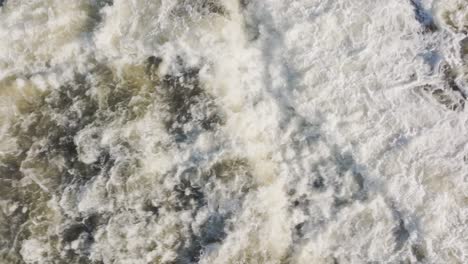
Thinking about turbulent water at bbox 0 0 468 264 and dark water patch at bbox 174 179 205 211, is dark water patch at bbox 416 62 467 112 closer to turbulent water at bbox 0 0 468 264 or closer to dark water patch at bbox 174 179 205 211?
turbulent water at bbox 0 0 468 264

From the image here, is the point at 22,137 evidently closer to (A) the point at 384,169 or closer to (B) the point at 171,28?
(B) the point at 171,28

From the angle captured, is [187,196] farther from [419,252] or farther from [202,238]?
[419,252]

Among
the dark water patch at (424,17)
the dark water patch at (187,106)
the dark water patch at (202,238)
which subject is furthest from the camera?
the dark water patch at (424,17)

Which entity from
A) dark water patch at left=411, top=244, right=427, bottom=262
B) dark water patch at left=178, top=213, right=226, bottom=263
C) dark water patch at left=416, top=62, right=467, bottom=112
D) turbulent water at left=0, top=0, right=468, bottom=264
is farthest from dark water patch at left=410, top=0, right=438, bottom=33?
dark water patch at left=178, top=213, right=226, bottom=263

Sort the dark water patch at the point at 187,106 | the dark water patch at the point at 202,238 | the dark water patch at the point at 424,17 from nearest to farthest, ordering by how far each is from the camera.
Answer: the dark water patch at the point at 202,238 → the dark water patch at the point at 187,106 → the dark water patch at the point at 424,17

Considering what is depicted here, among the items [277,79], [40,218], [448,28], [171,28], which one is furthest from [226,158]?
[448,28]

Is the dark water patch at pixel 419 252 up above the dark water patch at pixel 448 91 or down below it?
below

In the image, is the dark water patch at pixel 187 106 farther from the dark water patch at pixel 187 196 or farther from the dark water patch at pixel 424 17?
the dark water patch at pixel 424 17

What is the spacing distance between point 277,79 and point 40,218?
1992 mm

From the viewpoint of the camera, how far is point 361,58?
12.9ft

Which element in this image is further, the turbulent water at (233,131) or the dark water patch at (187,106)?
the dark water patch at (187,106)

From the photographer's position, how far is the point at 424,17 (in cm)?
398

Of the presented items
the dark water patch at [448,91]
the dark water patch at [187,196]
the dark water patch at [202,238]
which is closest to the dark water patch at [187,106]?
the dark water patch at [187,196]

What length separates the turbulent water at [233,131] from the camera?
3656mm
